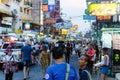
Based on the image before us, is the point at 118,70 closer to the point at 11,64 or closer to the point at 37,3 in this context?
the point at 11,64

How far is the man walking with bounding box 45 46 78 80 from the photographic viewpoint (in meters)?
6.62

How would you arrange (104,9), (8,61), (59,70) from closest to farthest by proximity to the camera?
1. (59,70)
2. (8,61)
3. (104,9)

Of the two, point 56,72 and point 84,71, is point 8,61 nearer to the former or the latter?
point 84,71

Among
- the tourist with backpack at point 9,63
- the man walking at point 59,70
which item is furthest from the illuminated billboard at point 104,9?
the man walking at point 59,70

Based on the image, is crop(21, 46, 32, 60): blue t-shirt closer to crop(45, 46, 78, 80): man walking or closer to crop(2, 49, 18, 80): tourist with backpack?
crop(2, 49, 18, 80): tourist with backpack

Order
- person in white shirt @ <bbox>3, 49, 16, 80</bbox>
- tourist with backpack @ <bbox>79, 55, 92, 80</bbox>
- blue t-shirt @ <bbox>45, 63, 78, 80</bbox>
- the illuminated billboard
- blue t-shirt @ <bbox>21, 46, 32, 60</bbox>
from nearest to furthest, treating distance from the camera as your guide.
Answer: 1. blue t-shirt @ <bbox>45, 63, 78, 80</bbox>
2. tourist with backpack @ <bbox>79, 55, 92, 80</bbox>
3. person in white shirt @ <bbox>3, 49, 16, 80</bbox>
4. blue t-shirt @ <bbox>21, 46, 32, 60</bbox>
5. the illuminated billboard

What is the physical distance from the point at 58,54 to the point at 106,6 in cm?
3399

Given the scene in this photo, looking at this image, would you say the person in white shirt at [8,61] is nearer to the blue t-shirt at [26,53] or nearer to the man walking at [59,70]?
the blue t-shirt at [26,53]

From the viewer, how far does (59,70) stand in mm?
6629

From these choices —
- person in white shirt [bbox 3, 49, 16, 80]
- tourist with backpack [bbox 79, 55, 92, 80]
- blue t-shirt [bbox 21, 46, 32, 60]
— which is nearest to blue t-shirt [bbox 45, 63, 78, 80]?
tourist with backpack [bbox 79, 55, 92, 80]

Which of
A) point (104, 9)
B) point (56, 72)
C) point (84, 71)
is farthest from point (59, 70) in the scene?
point (104, 9)

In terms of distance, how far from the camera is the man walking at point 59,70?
21.7 feet

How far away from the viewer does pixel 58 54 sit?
6699mm

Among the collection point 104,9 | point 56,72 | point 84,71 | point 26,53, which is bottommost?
point 26,53
